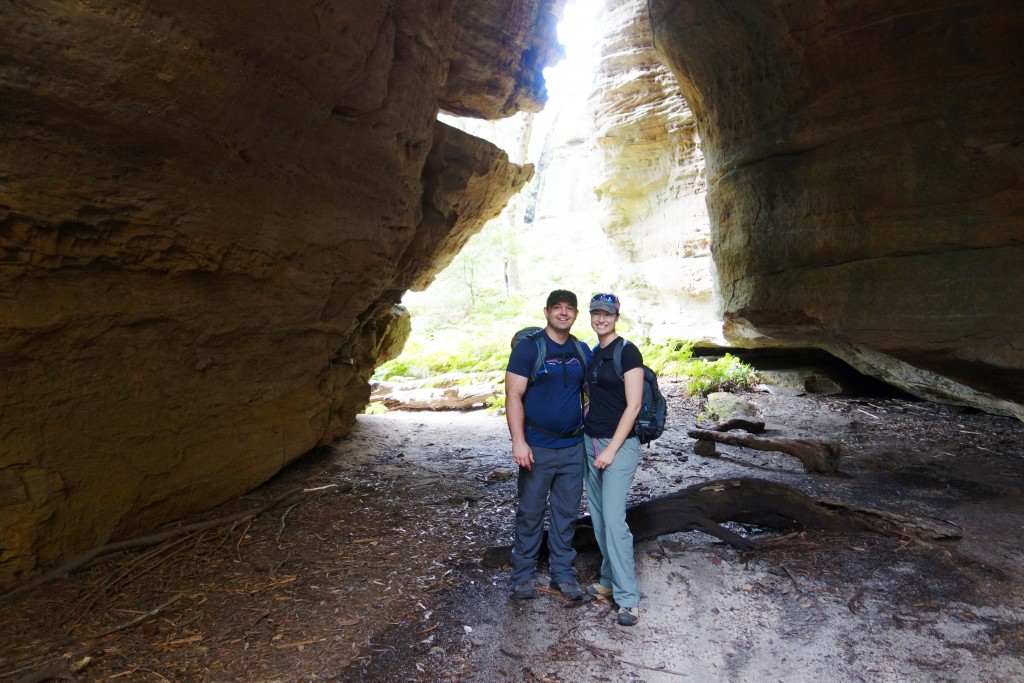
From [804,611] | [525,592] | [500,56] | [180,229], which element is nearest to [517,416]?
[525,592]

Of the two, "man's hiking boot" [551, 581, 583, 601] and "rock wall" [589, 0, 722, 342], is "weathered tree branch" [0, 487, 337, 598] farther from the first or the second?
"rock wall" [589, 0, 722, 342]

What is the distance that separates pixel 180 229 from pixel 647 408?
375 cm

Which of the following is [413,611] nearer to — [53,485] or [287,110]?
[53,485]

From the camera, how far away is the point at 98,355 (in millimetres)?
4277

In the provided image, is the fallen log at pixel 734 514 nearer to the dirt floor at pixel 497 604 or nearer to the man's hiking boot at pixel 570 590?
the dirt floor at pixel 497 604

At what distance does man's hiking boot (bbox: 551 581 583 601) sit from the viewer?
3.90 metres

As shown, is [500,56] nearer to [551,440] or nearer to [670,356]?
[551,440]

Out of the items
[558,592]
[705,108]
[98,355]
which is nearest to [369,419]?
[98,355]

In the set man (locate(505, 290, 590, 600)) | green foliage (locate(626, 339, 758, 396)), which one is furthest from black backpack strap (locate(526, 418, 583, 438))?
green foliage (locate(626, 339, 758, 396))

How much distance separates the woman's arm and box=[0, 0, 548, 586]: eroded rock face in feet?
11.4

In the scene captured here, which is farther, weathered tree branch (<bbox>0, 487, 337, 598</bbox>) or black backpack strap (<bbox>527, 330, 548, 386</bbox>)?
weathered tree branch (<bbox>0, 487, 337, 598</bbox>)

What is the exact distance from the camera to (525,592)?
13.1 ft

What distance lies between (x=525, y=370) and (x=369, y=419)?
264 inches

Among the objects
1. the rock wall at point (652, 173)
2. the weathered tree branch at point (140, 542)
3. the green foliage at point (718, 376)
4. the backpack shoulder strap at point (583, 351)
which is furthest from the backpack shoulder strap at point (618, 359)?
the rock wall at point (652, 173)
